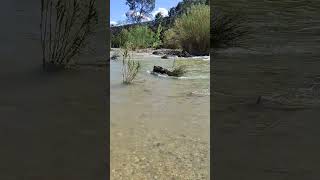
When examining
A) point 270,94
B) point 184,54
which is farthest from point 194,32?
point 270,94

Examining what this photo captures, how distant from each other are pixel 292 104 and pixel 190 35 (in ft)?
25.0

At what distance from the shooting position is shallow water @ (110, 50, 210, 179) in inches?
143

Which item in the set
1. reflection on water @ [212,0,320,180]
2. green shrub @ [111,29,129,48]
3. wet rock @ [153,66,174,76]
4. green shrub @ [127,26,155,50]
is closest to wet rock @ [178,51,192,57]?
green shrub @ [127,26,155,50]

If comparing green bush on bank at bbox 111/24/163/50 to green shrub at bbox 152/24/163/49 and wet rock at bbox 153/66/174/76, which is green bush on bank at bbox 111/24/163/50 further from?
wet rock at bbox 153/66/174/76

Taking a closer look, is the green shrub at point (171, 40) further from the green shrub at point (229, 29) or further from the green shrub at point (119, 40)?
the green shrub at point (229, 29)

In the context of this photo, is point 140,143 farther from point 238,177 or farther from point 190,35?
point 190,35

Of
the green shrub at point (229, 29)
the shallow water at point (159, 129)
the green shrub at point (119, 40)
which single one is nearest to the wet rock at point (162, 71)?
the shallow water at point (159, 129)

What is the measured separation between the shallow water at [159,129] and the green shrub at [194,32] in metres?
4.27

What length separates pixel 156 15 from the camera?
19188mm
